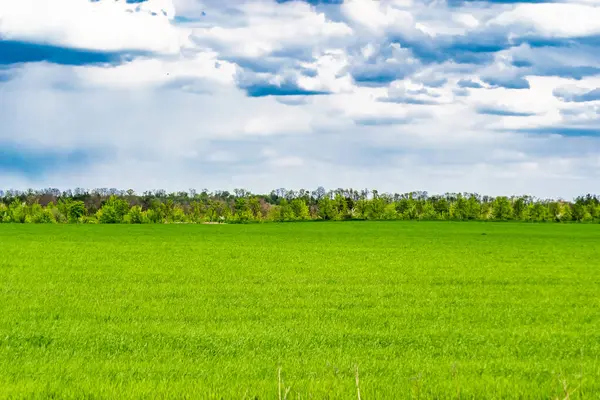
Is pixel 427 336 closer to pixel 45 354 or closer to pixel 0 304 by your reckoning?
pixel 45 354

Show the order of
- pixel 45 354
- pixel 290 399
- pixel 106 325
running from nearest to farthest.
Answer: pixel 290 399, pixel 45 354, pixel 106 325

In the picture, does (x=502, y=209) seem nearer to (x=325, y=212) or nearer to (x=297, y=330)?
(x=325, y=212)

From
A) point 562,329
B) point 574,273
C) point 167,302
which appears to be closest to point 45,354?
point 167,302

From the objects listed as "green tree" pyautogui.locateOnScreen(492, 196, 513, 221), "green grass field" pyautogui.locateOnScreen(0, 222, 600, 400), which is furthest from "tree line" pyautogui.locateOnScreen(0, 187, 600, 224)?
"green grass field" pyautogui.locateOnScreen(0, 222, 600, 400)

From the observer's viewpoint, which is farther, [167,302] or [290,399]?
[167,302]

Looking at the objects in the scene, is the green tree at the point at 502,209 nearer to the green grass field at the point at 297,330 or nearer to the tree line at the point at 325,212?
A: the tree line at the point at 325,212

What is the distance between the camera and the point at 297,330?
15.4 metres

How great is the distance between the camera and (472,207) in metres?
157

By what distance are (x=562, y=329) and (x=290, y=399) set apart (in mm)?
9985

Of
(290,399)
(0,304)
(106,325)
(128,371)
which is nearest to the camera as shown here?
(290,399)

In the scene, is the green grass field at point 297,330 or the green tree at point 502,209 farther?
the green tree at point 502,209

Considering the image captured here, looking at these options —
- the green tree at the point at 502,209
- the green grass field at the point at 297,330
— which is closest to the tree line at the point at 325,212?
the green tree at the point at 502,209

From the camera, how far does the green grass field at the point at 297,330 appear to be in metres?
9.86

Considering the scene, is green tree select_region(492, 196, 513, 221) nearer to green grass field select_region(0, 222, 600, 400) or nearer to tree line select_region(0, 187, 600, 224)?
tree line select_region(0, 187, 600, 224)
